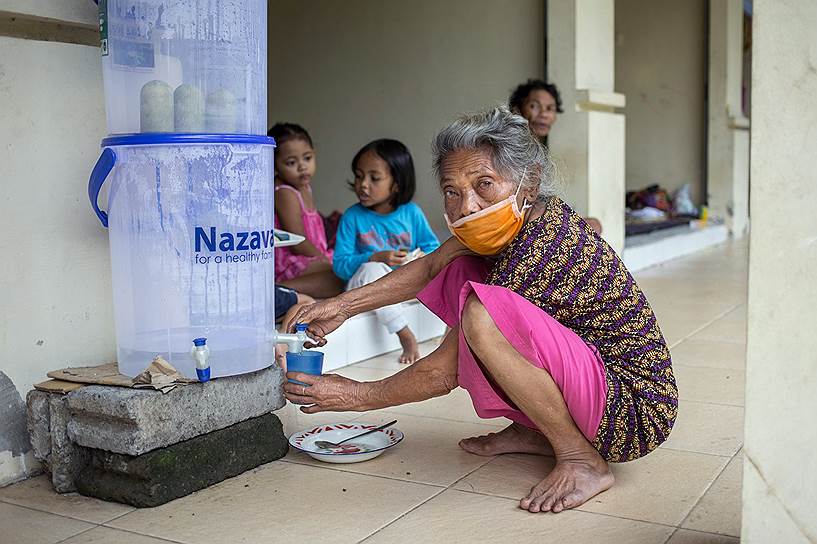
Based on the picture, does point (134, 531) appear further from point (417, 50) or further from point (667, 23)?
point (667, 23)

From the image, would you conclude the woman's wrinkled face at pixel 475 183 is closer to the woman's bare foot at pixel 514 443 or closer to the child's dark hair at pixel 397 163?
the woman's bare foot at pixel 514 443

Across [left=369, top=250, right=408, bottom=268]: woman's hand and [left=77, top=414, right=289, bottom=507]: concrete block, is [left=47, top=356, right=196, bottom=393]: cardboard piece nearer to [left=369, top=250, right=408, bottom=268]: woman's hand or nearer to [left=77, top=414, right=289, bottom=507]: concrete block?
[left=77, top=414, right=289, bottom=507]: concrete block

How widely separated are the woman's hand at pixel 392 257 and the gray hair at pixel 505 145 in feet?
4.54

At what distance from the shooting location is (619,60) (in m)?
9.49

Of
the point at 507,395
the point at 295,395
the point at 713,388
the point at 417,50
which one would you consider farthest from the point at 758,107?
the point at 417,50

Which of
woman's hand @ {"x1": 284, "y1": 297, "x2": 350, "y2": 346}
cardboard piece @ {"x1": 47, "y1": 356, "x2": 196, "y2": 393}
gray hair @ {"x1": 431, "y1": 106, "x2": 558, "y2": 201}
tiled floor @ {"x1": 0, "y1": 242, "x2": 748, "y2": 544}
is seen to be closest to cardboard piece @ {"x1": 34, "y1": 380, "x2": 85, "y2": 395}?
cardboard piece @ {"x1": 47, "y1": 356, "x2": 196, "y2": 393}

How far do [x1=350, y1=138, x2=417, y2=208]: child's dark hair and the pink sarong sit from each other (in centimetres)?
184

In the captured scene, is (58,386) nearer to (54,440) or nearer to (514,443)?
(54,440)

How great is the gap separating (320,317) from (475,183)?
59 cm

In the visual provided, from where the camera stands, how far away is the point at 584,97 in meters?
5.74

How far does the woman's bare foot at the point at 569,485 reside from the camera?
2.25 m

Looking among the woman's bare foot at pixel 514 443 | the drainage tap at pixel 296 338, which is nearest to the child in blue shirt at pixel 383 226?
the woman's bare foot at pixel 514 443

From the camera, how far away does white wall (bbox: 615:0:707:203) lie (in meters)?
9.11

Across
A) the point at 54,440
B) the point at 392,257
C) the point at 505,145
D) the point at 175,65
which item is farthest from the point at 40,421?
the point at 392,257
